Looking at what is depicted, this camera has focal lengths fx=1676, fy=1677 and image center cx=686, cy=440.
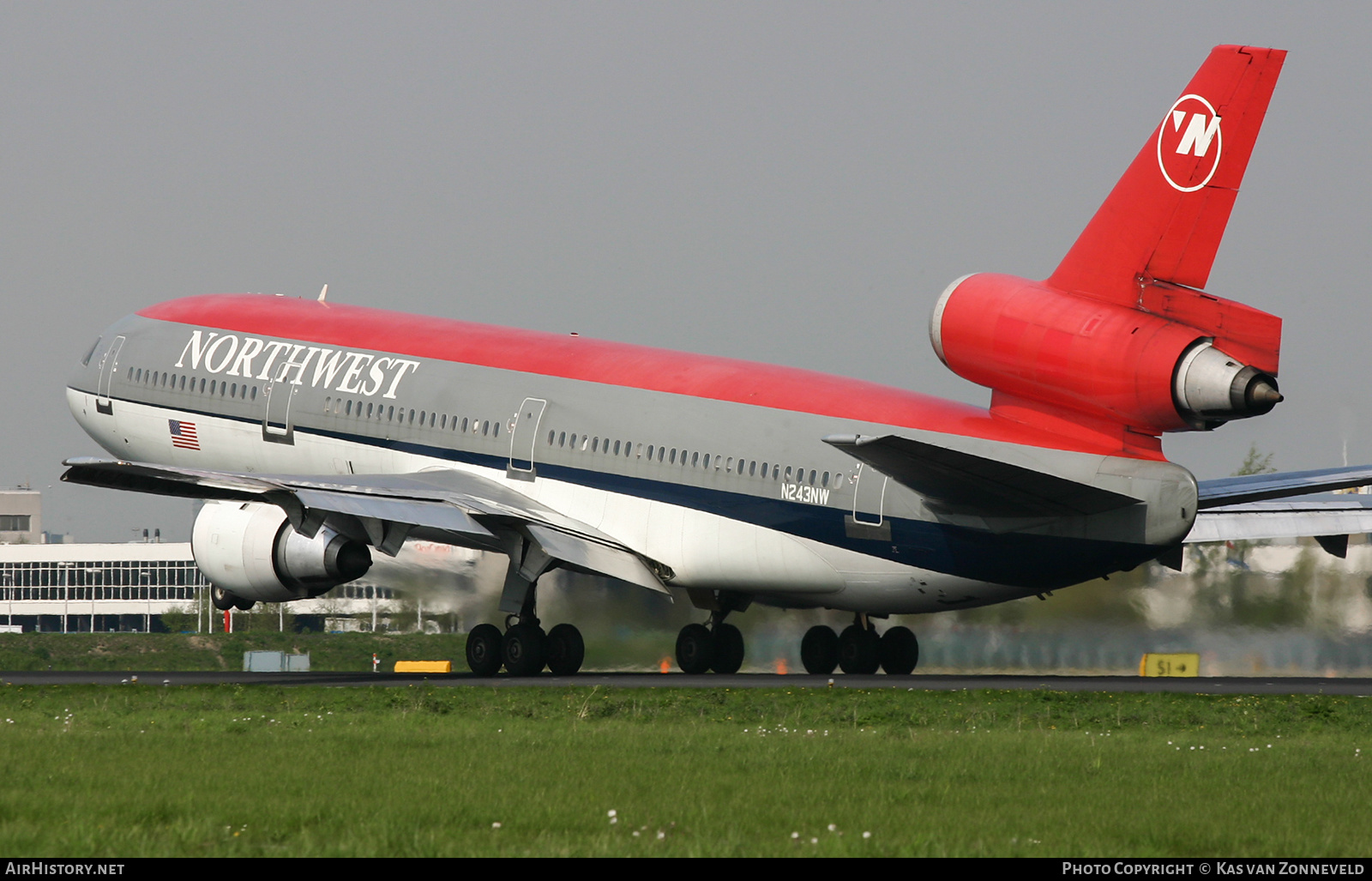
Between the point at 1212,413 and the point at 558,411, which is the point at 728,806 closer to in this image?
the point at 1212,413

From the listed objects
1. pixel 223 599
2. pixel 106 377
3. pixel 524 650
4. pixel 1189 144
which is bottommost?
pixel 524 650

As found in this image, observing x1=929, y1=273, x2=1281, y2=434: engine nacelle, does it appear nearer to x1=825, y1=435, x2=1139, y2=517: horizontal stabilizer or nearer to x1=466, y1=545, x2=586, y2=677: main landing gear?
x1=825, y1=435, x2=1139, y2=517: horizontal stabilizer

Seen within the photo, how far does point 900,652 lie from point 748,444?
5.39 metres

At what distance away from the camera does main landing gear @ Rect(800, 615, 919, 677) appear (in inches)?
1190

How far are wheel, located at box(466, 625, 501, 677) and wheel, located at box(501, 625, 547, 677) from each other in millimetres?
221

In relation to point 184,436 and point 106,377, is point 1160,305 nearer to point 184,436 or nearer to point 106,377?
point 184,436

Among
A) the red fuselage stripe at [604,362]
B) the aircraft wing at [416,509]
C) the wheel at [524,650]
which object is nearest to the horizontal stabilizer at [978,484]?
the red fuselage stripe at [604,362]

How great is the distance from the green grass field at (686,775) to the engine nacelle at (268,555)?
5.59 m

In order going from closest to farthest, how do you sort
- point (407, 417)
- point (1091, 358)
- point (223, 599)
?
point (1091, 358), point (223, 599), point (407, 417)

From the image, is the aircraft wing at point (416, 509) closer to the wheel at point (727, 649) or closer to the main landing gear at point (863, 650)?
the wheel at point (727, 649)

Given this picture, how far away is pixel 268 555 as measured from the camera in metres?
27.4

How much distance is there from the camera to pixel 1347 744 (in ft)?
53.7

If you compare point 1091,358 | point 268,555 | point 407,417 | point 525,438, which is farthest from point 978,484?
point 407,417

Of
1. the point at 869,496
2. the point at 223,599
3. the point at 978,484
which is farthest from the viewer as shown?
the point at 223,599
